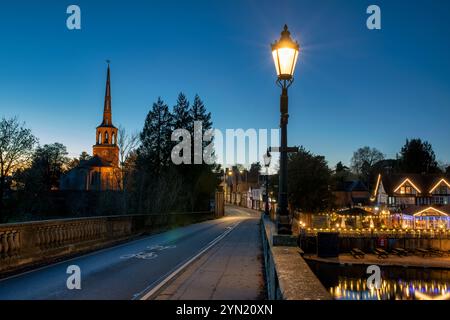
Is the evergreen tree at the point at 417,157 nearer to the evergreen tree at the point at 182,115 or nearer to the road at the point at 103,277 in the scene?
the evergreen tree at the point at 182,115

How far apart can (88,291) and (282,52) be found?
6.63m

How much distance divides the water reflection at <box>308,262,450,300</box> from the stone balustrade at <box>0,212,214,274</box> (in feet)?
63.5

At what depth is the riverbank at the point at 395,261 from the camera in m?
43.7

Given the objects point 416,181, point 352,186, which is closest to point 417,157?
point 352,186

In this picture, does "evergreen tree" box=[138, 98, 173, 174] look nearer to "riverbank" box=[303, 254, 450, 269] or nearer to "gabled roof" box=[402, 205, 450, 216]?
"riverbank" box=[303, 254, 450, 269]

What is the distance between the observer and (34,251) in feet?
38.9

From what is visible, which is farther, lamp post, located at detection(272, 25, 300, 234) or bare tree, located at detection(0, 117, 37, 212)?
bare tree, located at detection(0, 117, 37, 212)

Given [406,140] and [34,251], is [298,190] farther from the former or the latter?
[406,140]

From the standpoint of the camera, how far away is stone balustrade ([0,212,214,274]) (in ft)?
35.2

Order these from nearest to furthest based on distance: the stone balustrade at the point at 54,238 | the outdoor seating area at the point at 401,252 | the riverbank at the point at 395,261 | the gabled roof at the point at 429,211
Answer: the stone balustrade at the point at 54,238 → the riverbank at the point at 395,261 → the outdoor seating area at the point at 401,252 → the gabled roof at the point at 429,211

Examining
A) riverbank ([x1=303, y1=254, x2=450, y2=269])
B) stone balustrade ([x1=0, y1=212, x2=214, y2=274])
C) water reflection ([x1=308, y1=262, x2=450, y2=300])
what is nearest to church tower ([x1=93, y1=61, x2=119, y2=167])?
→ riverbank ([x1=303, y1=254, x2=450, y2=269])

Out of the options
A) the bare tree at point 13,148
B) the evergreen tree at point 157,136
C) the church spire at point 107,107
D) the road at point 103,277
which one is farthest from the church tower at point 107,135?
the road at point 103,277

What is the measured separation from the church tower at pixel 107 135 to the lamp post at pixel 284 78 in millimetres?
96334
